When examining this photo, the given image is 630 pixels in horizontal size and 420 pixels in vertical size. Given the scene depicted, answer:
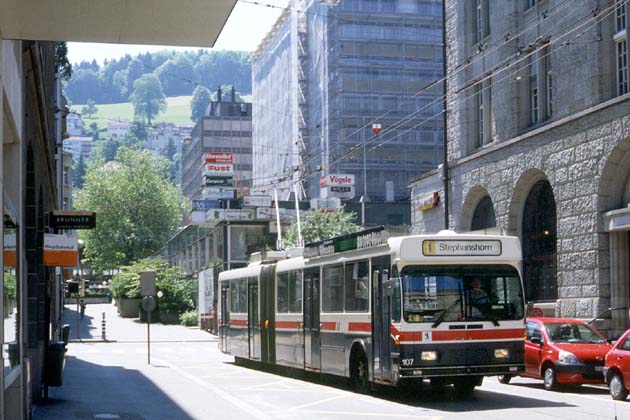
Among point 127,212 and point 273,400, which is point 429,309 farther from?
point 127,212

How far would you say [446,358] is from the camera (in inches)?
726

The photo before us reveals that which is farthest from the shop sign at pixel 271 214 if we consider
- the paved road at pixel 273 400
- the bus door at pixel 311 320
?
the bus door at pixel 311 320

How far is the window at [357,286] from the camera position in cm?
2045

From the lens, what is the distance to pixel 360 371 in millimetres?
20938

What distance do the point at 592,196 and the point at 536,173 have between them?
14.3ft

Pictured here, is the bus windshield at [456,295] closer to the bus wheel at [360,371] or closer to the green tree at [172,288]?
the bus wheel at [360,371]

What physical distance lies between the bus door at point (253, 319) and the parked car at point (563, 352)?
773cm

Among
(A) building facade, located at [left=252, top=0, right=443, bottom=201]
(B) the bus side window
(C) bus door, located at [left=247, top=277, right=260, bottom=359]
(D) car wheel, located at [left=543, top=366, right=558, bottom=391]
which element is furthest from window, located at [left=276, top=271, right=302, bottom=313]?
(A) building facade, located at [left=252, top=0, right=443, bottom=201]

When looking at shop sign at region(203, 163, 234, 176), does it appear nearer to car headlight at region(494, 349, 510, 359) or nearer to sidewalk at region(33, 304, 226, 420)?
sidewalk at region(33, 304, 226, 420)

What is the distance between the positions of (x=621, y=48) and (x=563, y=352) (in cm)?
1131

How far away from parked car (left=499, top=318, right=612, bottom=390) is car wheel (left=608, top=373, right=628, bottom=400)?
260 cm

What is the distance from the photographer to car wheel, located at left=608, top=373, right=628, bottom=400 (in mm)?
18641

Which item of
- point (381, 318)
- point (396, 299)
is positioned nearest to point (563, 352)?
point (381, 318)

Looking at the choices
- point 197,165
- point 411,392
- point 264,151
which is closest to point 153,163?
point 264,151
